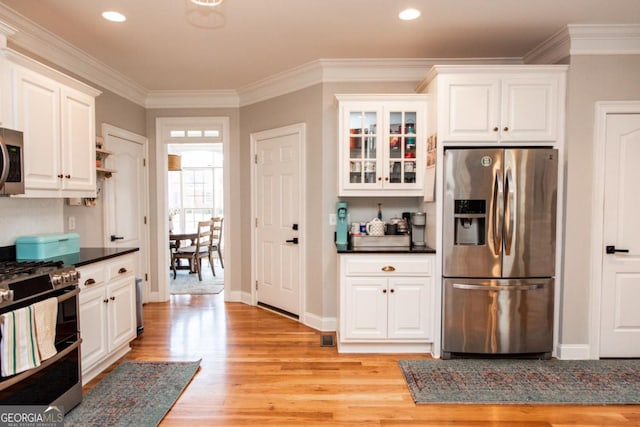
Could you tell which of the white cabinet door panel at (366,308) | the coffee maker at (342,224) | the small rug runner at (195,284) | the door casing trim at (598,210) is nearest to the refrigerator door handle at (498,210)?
the door casing trim at (598,210)

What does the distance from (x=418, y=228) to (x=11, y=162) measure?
10.2 ft

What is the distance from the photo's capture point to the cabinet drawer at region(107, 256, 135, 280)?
284 centimetres

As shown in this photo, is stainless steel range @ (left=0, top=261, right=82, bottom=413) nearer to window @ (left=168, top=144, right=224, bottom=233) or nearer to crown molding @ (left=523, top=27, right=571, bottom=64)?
crown molding @ (left=523, top=27, right=571, bottom=64)

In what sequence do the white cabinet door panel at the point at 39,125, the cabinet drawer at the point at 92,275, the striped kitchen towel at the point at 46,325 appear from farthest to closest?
the cabinet drawer at the point at 92,275
the white cabinet door panel at the point at 39,125
the striped kitchen towel at the point at 46,325

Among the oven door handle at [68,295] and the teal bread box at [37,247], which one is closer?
the oven door handle at [68,295]

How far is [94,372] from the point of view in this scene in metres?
2.74

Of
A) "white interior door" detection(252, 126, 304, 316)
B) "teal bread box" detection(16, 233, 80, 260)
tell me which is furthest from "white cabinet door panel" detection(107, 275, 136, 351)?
"white interior door" detection(252, 126, 304, 316)

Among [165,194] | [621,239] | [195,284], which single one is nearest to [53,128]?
[165,194]

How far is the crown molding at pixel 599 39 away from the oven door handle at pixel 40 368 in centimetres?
418

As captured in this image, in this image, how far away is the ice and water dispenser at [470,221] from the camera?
2.98 metres

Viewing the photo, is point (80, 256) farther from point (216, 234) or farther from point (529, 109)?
point (216, 234)

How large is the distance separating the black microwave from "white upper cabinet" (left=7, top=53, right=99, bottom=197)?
121mm

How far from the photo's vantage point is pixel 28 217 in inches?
112

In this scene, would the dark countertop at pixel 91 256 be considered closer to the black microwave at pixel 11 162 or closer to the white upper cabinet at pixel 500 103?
the black microwave at pixel 11 162
